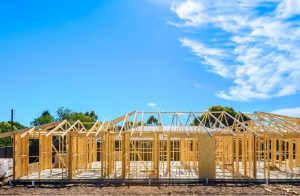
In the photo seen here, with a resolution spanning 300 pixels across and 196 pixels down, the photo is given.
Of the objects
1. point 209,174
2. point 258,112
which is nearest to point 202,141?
point 209,174

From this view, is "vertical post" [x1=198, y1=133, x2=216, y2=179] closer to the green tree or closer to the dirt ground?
the dirt ground

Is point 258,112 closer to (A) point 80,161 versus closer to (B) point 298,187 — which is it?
(B) point 298,187

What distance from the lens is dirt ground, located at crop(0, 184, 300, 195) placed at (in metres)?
14.5

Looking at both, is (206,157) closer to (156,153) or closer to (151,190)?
(156,153)

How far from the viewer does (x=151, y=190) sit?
1505 cm

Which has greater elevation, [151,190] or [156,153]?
[156,153]

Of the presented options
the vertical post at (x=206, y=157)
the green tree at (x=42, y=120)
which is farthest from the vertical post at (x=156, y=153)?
the green tree at (x=42, y=120)

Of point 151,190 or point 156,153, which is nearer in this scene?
point 151,190

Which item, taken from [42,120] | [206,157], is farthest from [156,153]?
[42,120]

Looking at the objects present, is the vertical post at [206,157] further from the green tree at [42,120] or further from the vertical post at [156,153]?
the green tree at [42,120]

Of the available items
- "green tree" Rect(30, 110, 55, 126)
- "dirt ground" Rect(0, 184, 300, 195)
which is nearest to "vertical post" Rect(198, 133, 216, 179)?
"dirt ground" Rect(0, 184, 300, 195)

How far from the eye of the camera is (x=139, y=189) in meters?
15.3

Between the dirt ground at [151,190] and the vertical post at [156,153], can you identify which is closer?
the dirt ground at [151,190]

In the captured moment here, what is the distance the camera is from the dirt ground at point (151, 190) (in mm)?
14453
